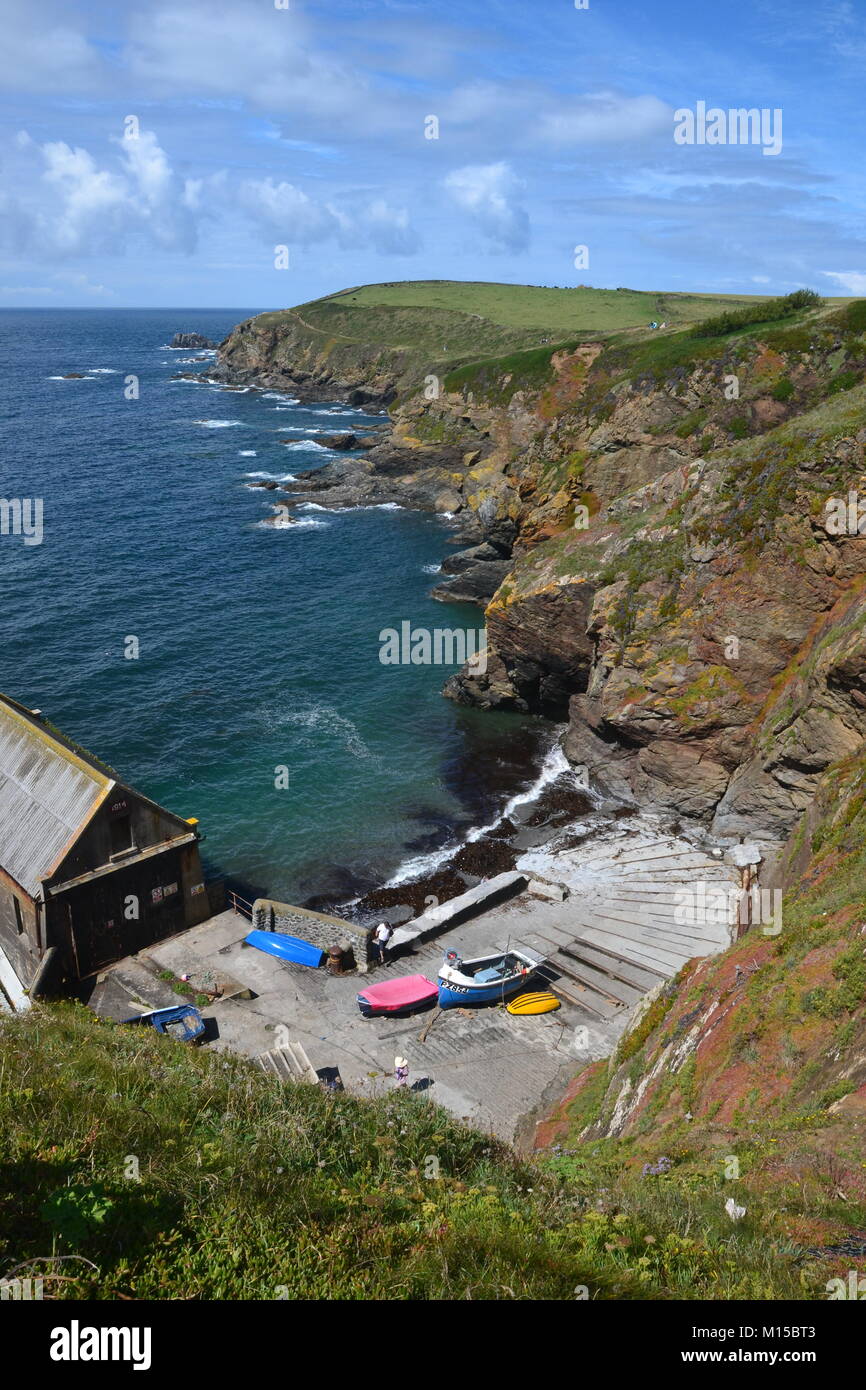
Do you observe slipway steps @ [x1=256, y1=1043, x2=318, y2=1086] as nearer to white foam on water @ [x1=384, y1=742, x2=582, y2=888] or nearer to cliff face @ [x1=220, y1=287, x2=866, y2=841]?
white foam on water @ [x1=384, y1=742, x2=582, y2=888]

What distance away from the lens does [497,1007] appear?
29.8m

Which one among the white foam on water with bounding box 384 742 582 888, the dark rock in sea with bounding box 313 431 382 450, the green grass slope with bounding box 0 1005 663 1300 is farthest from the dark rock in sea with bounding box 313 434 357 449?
the green grass slope with bounding box 0 1005 663 1300

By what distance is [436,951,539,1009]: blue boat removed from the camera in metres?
29.3

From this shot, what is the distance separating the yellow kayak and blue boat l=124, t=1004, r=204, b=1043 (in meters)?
10.6

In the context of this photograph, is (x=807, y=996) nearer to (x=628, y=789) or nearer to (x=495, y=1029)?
(x=495, y=1029)

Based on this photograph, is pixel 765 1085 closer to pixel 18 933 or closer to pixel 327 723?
pixel 18 933

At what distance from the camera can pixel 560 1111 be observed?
22.7 m

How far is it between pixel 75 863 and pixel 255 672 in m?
30.6

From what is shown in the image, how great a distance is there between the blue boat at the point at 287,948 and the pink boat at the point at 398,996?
2790mm

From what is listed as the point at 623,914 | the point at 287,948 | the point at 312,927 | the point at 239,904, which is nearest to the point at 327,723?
Answer: the point at 239,904

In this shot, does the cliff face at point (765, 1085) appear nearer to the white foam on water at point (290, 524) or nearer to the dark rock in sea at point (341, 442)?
the white foam on water at point (290, 524)

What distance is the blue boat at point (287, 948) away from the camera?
31.9m

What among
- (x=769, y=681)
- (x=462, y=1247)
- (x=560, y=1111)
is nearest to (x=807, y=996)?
(x=560, y=1111)

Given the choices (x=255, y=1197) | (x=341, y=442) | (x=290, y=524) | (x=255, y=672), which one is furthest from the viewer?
(x=341, y=442)
